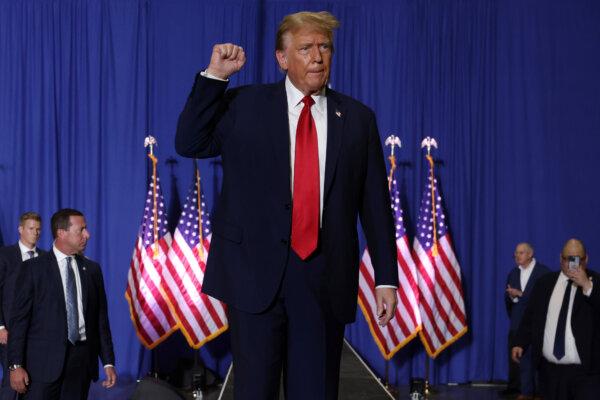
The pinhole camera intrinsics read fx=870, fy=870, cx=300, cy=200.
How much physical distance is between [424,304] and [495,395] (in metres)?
1.29

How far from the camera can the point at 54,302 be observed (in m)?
5.21

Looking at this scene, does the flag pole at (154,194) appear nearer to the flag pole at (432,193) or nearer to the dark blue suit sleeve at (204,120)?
the flag pole at (432,193)

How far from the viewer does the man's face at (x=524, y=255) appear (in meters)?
8.79

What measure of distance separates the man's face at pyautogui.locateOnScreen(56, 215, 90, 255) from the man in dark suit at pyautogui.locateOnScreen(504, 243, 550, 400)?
15.9 ft

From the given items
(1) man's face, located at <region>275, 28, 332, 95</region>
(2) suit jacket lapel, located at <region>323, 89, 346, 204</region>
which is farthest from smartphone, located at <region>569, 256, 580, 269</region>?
(1) man's face, located at <region>275, 28, 332, 95</region>

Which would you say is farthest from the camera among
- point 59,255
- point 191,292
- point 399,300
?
point 399,300

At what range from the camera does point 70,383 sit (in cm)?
515

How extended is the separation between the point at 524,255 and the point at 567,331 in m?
2.61

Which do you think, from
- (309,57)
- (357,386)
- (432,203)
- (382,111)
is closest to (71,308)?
(357,386)

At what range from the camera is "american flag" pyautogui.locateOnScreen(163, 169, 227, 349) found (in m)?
8.55

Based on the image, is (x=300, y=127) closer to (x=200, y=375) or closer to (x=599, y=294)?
(x=599, y=294)

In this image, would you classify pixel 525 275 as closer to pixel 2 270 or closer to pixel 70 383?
pixel 2 270

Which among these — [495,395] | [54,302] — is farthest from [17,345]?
[495,395]

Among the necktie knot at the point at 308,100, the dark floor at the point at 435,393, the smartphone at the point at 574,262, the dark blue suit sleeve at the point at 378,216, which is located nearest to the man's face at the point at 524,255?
the dark floor at the point at 435,393
